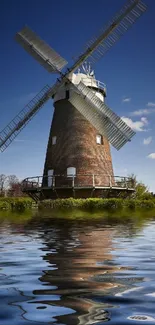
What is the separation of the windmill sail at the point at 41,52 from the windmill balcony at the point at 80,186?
8605mm

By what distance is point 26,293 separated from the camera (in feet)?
10.7

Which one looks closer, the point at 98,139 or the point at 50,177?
the point at 50,177

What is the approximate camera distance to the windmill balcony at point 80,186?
26.7 meters

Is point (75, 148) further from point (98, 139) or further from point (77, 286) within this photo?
point (77, 286)

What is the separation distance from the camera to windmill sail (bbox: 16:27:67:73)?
2772 centimetres

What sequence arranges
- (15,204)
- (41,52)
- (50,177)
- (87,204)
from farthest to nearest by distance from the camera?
1. (50,177)
2. (41,52)
3. (15,204)
4. (87,204)

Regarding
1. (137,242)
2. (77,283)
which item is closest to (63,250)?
(137,242)

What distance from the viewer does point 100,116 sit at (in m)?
26.0

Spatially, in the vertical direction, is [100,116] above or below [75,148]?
above

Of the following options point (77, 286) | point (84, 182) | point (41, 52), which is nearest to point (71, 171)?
point (84, 182)

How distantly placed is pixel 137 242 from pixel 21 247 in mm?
2543

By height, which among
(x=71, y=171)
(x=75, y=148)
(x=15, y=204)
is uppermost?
(x=75, y=148)

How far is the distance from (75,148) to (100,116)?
356 centimetres

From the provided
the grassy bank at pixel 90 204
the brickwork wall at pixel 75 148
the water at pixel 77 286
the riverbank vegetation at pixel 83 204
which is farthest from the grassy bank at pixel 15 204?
the water at pixel 77 286
